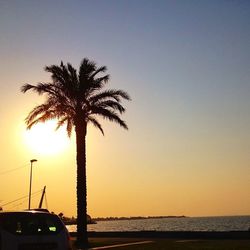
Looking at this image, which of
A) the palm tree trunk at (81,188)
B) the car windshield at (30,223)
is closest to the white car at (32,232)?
the car windshield at (30,223)

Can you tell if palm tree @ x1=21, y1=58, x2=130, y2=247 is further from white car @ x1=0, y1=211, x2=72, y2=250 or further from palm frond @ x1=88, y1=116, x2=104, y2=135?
white car @ x1=0, y1=211, x2=72, y2=250

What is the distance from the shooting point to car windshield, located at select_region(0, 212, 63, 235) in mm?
11305

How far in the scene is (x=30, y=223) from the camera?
1157cm

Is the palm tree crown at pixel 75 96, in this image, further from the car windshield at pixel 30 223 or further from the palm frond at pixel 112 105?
the car windshield at pixel 30 223

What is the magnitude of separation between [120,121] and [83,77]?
3560 mm

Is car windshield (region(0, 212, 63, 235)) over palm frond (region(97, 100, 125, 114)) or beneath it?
beneath

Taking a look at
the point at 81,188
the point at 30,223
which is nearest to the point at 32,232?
the point at 30,223

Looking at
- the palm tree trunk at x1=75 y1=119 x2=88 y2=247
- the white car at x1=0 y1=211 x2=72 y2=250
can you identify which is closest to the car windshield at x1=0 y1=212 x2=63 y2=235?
the white car at x1=0 y1=211 x2=72 y2=250

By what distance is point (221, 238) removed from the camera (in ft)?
104

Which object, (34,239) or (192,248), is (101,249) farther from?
(34,239)

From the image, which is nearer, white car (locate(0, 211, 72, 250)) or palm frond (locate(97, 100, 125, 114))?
white car (locate(0, 211, 72, 250))

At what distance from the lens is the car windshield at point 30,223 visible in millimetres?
11305

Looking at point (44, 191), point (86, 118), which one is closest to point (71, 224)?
point (44, 191)

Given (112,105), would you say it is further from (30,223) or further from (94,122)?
(30,223)
